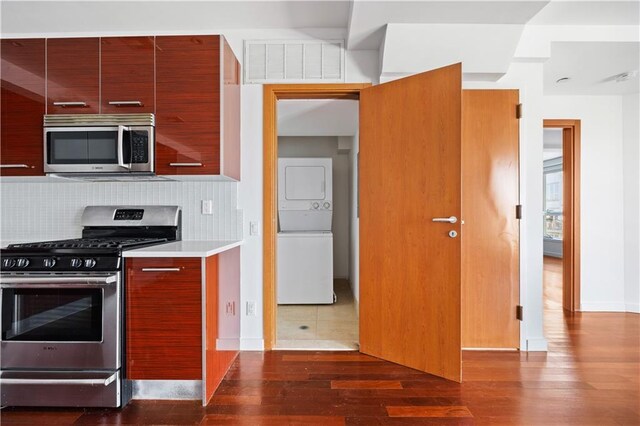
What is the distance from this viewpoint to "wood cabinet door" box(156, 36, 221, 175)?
2.16m

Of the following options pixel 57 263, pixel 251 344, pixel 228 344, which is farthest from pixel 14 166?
pixel 251 344

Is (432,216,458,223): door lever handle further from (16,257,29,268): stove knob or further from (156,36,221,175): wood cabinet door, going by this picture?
(16,257,29,268): stove knob

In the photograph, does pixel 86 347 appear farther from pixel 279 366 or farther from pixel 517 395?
pixel 517 395

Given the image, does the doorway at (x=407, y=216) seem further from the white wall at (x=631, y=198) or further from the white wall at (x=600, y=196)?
the white wall at (x=631, y=198)

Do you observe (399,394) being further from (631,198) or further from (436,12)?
(631,198)

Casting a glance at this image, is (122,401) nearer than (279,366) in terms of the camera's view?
Yes

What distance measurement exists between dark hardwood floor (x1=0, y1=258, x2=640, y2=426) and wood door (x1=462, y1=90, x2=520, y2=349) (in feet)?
0.80

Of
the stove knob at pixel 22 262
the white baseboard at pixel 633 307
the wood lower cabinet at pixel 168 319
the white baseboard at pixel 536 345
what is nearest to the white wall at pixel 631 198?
the white baseboard at pixel 633 307

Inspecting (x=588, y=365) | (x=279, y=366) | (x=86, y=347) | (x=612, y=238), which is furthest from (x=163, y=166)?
(x=612, y=238)

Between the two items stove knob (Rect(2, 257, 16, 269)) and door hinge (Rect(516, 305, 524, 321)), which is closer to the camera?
stove knob (Rect(2, 257, 16, 269))

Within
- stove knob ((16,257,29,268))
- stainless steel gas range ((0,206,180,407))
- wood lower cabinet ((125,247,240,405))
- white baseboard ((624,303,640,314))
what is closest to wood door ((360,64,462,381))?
wood lower cabinet ((125,247,240,405))

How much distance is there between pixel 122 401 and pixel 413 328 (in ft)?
5.75

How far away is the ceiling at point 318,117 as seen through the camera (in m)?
3.50

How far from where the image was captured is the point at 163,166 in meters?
2.18
